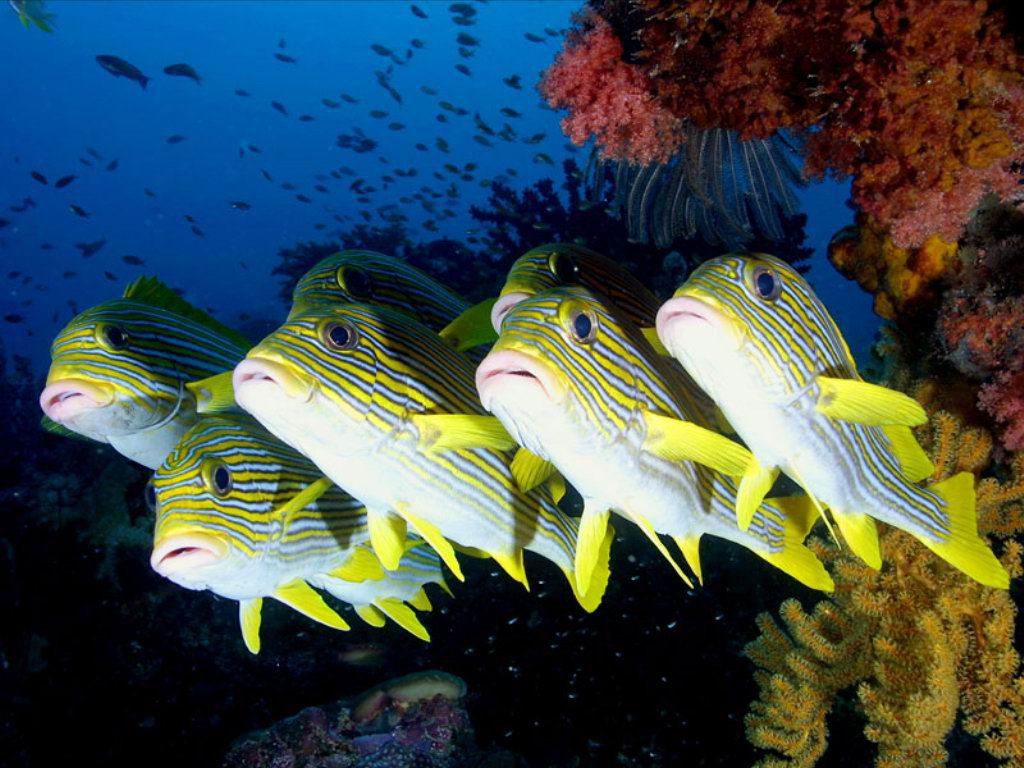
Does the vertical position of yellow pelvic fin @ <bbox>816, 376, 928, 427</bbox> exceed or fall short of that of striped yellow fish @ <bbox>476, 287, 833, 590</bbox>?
it exceeds it

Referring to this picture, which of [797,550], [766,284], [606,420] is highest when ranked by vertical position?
[766,284]

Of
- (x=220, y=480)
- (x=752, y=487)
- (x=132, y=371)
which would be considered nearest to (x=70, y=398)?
(x=132, y=371)

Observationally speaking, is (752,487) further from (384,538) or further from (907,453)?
(384,538)

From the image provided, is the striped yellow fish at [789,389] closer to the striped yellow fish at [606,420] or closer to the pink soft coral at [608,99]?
the striped yellow fish at [606,420]

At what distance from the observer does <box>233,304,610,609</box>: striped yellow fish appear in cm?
204

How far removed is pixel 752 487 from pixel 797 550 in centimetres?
66

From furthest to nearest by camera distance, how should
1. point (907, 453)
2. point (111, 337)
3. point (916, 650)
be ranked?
point (916, 650)
point (111, 337)
point (907, 453)

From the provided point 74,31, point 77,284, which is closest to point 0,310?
point 77,284

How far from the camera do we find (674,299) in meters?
1.74

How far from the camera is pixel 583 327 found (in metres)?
1.91

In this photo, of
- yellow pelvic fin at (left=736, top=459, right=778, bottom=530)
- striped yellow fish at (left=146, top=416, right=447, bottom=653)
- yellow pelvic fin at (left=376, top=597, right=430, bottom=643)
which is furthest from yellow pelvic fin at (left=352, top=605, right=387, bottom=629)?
yellow pelvic fin at (left=736, top=459, right=778, bottom=530)

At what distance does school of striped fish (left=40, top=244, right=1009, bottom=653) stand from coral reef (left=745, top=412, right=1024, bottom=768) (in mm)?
1630

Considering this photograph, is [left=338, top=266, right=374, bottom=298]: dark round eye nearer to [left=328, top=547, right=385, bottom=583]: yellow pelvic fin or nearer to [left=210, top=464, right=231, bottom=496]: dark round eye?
[left=210, top=464, right=231, bottom=496]: dark round eye

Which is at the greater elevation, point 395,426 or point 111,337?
point 395,426
